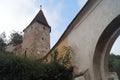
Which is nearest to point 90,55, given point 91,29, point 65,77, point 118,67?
point 91,29

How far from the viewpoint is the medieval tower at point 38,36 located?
1083 inches

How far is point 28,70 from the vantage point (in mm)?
7008

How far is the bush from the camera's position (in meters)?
6.71

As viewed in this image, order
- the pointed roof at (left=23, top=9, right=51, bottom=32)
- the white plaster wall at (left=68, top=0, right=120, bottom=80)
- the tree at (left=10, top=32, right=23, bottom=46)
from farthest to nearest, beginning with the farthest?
the tree at (left=10, top=32, right=23, bottom=46)
the pointed roof at (left=23, top=9, right=51, bottom=32)
the white plaster wall at (left=68, top=0, right=120, bottom=80)

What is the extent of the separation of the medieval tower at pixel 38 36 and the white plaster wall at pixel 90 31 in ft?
62.6

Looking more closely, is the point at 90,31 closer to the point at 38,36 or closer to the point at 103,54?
the point at 103,54

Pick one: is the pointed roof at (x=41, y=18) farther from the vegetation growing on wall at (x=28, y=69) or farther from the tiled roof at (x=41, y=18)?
the vegetation growing on wall at (x=28, y=69)

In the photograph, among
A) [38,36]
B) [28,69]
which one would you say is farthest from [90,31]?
[38,36]

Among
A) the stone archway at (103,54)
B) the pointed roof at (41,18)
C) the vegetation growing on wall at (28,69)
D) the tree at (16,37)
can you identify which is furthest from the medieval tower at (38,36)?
the stone archway at (103,54)

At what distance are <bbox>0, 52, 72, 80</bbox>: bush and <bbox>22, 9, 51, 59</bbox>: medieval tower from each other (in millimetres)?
19215

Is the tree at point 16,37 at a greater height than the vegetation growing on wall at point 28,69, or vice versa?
the tree at point 16,37

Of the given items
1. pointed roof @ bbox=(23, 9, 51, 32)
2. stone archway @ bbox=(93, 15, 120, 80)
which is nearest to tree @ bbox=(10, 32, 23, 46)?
pointed roof @ bbox=(23, 9, 51, 32)

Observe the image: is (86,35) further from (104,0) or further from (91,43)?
(104,0)

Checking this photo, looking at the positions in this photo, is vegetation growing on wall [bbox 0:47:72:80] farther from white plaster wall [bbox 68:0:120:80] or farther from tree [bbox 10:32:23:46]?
tree [bbox 10:32:23:46]
